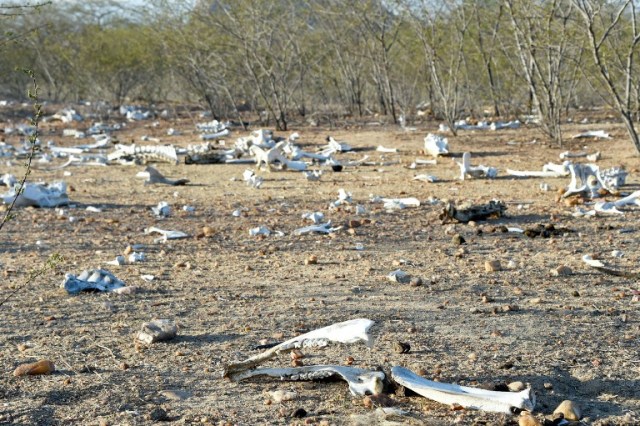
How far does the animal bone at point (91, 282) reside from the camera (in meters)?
4.74

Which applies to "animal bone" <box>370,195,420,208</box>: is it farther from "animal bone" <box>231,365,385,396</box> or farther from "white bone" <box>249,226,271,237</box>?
"animal bone" <box>231,365,385,396</box>

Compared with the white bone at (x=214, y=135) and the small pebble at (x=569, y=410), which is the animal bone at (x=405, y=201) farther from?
the white bone at (x=214, y=135)

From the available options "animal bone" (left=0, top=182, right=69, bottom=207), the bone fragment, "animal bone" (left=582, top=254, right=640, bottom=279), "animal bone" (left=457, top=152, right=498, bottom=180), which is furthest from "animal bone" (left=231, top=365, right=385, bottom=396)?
"animal bone" (left=457, top=152, right=498, bottom=180)

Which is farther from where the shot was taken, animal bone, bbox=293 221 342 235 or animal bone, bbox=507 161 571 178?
animal bone, bbox=507 161 571 178

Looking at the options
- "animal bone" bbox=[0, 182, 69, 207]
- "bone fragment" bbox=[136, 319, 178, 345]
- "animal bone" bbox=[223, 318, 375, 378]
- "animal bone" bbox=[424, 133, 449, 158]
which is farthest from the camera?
"animal bone" bbox=[424, 133, 449, 158]

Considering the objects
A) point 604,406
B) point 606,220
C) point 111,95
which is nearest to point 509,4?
point 606,220

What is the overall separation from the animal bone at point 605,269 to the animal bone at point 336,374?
2.22 m

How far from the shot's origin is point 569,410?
114 inches

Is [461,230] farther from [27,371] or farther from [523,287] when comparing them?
[27,371]

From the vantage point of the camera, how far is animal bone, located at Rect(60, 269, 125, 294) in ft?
15.6

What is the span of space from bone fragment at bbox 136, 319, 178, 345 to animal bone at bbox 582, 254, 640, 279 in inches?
97.8

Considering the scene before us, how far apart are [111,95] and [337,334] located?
2451 centimetres

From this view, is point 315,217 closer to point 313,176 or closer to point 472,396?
point 313,176

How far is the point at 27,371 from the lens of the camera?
3.40 m
